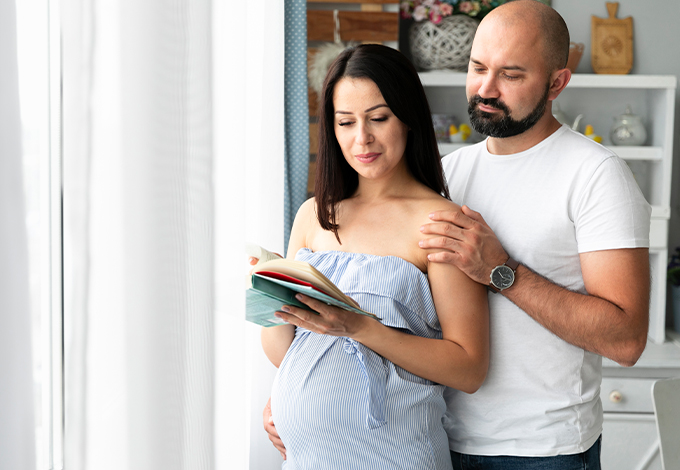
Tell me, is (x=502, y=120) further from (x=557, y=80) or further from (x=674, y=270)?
(x=674, y=270)

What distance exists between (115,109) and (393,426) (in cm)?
76

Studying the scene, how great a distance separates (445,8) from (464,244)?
1.63 m

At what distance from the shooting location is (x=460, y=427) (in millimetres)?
1166

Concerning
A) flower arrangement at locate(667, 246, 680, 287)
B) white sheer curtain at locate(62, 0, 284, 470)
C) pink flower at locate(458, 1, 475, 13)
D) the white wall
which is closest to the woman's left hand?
white sheer curtain at locate(62, 0, 284, 470)

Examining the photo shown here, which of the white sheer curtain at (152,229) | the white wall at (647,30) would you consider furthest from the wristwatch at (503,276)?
the white wall at (647,30)

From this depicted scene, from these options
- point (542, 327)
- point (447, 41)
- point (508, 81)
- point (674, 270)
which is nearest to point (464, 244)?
point (542, 327)

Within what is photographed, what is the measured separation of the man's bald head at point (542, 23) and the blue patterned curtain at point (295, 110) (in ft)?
3.00

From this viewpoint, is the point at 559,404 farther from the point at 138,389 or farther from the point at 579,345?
the point at 138,389

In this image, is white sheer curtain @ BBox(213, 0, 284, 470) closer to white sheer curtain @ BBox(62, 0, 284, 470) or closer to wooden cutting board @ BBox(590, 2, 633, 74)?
white sheer curtain @ BBox(62, 0, 284, 470)

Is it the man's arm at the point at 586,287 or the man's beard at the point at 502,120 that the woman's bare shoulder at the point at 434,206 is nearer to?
the man's arm at the point at 586,287

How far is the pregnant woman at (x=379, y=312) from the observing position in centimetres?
101

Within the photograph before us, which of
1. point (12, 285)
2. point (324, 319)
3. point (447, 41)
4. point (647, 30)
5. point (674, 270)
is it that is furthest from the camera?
point (647, 30)

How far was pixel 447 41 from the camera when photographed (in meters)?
2.36

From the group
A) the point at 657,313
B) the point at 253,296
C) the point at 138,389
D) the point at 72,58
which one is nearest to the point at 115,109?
the point at 72,58
